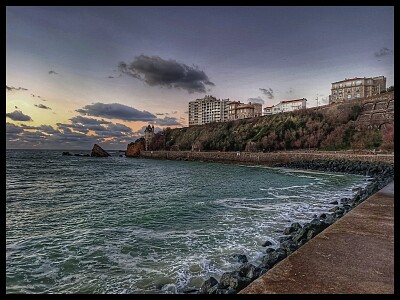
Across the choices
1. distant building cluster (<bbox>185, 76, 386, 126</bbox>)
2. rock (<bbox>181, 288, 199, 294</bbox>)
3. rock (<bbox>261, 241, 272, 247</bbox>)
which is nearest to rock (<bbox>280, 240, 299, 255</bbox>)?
rock (<bbox>261, 241, 272, 247</bbox>)

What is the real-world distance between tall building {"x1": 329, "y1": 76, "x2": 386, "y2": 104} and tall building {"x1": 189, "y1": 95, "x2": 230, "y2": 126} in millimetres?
42334

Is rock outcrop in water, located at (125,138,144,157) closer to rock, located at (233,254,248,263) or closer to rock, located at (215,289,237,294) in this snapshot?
rock, located at (233,254,248,263)

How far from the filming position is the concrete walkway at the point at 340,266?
3.10m

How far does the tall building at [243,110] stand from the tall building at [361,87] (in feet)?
90.3

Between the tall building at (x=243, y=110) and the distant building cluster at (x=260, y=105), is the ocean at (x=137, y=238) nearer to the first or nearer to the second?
the distant building cluster at (x=260, y=105)

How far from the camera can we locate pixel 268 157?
155 feet

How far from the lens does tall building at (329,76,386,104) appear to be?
76.9 metres

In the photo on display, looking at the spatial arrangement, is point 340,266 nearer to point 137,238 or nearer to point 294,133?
point 137,238

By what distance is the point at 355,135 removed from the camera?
50.5 meters
